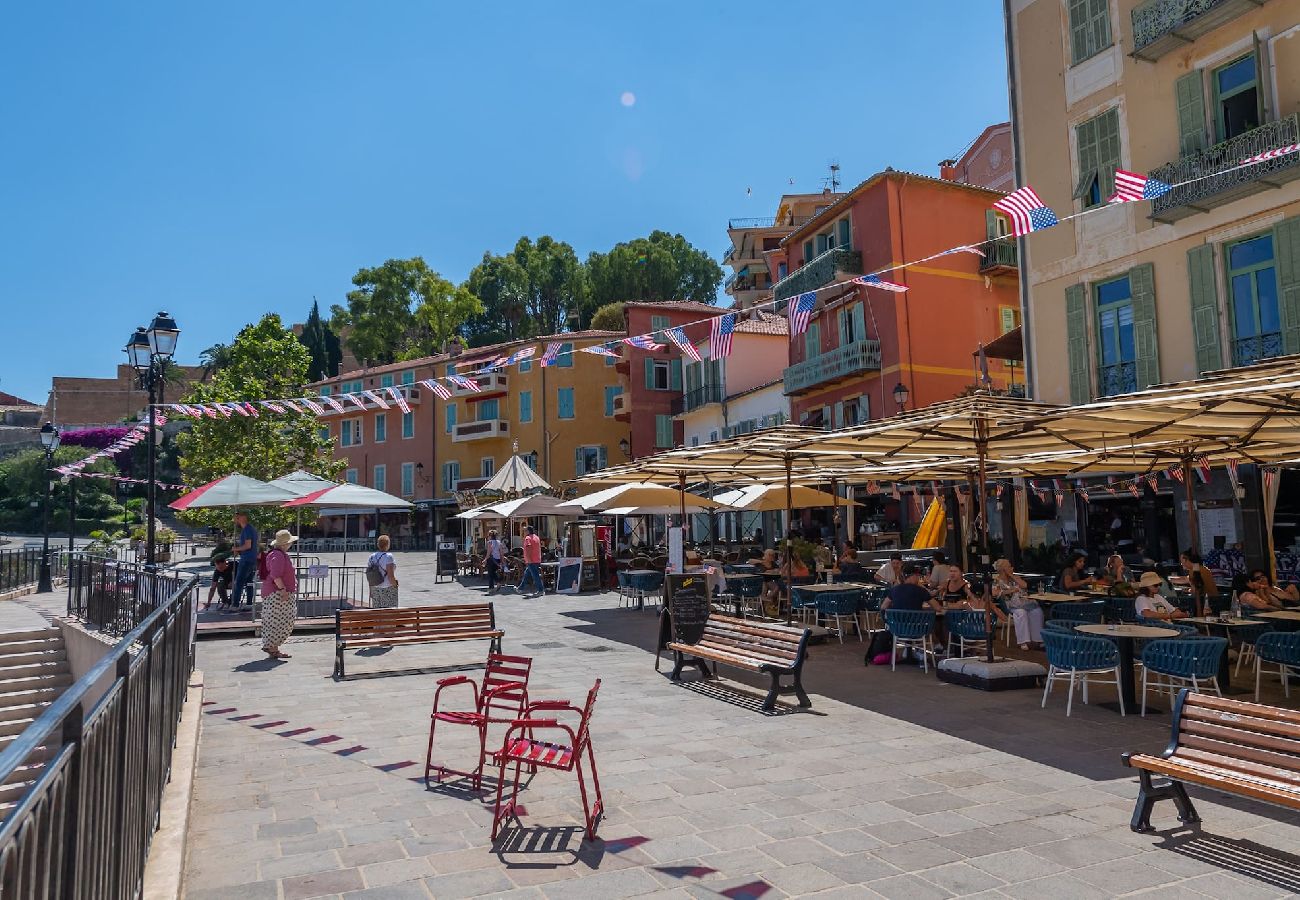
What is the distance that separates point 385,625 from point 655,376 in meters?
32.7

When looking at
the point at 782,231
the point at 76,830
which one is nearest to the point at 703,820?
the point at 76,830

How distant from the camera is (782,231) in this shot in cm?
5366

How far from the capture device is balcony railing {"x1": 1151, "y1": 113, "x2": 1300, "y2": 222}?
1400 centimetres

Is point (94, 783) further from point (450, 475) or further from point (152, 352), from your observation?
point (450, 475)

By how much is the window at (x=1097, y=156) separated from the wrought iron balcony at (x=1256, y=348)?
4.12 meters

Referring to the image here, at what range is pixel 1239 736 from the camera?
466 cm

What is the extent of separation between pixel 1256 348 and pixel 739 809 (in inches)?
544

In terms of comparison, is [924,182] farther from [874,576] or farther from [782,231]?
[782,231]

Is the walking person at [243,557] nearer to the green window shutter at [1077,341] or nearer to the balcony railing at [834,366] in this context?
the green window shutter at [1077,341]

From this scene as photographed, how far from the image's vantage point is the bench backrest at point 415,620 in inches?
407

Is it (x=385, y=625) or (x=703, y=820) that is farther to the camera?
(x=385, y=625)

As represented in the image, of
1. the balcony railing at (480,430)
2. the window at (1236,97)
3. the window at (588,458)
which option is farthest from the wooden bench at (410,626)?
the balcony railing at (480,430)

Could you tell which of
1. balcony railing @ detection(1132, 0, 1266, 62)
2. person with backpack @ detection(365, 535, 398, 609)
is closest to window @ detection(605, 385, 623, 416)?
person with backpack @ detection(365, 535, 398, 609)

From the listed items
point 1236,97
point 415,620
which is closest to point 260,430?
point 415,620
